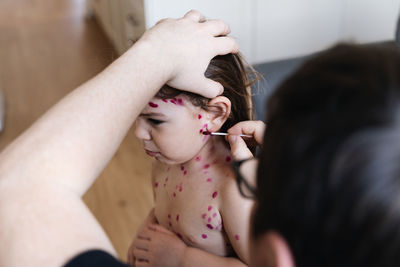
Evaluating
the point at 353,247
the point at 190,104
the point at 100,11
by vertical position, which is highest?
the point at 353,247

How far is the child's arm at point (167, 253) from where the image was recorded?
1082 millimetres

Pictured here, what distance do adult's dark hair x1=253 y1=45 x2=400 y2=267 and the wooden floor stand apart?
0.82m

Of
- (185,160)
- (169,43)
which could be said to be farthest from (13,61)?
(169,43)

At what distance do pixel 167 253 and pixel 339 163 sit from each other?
0.76 metres

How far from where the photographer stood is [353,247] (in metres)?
0.45

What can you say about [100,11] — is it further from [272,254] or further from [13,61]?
[272,254]

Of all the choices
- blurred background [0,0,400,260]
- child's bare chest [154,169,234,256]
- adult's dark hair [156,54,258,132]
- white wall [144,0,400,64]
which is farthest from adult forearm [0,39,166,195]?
white wall [144,0,400,64]

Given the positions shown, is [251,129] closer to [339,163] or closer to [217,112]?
[217,112]

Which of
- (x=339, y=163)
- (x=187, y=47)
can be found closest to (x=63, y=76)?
(x=187, y=47)

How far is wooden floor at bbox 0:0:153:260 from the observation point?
222cm

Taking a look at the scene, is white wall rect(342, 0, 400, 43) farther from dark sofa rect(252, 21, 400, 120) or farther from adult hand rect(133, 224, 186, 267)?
adult hand rect(133, 224, 186, 267)

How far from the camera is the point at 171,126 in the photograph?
1.10 meters

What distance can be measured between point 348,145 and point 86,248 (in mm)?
350

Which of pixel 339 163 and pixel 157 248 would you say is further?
pixel 157 248
